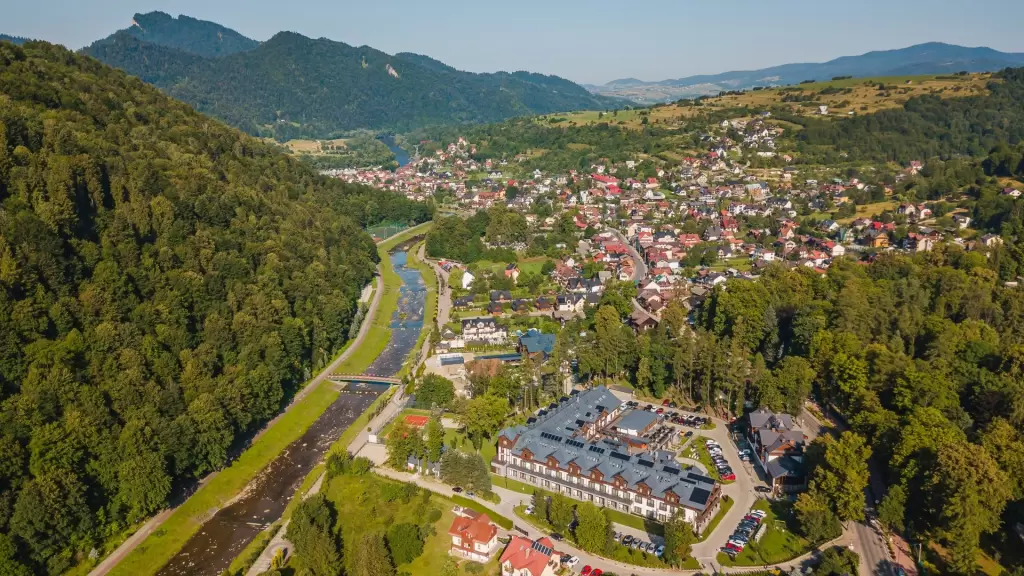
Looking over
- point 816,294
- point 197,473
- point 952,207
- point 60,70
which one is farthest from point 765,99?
point 197,473

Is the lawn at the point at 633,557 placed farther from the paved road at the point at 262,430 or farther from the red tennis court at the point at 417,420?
the paved road at the point at 262,430

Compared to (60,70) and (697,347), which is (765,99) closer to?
(697,347)

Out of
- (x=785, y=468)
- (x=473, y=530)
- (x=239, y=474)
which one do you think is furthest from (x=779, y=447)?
(x=239, y=474)

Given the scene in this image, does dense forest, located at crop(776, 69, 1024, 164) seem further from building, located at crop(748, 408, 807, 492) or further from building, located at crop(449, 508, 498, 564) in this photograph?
building, located at crop(449, 508, 498, 564)

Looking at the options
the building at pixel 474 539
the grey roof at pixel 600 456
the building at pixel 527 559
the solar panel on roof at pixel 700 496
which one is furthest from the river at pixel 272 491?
the solar panel on roof at pixel 700 496

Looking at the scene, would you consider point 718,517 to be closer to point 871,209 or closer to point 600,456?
point 600,456

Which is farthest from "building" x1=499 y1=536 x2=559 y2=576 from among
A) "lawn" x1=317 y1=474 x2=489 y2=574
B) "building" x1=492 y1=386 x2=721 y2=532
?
"building" x1=492 y1=386 x2=721 y2=532
